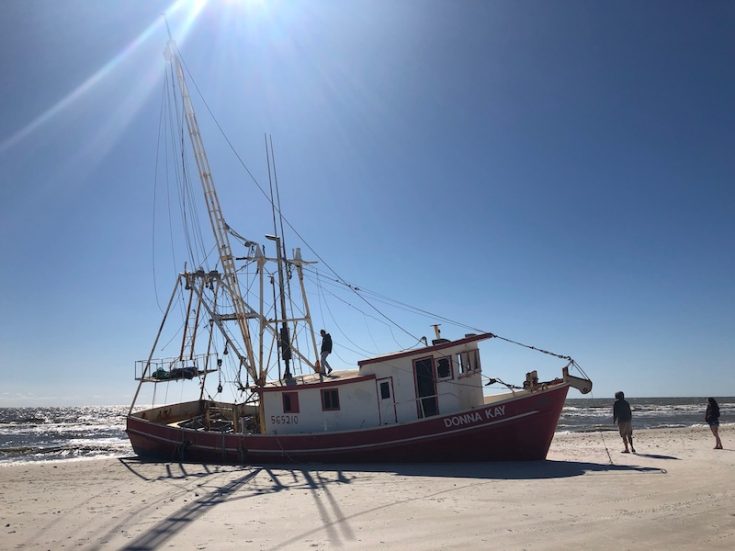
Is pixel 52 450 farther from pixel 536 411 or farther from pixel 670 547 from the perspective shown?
pixel 670 547

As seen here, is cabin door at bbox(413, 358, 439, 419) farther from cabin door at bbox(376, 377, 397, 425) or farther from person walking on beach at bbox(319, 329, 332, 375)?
person walking on beach at bbox(319, 329, 332, 375)

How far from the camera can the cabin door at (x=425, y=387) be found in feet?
56.7

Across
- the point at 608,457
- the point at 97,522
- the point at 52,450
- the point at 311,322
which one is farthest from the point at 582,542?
the point at 52,450

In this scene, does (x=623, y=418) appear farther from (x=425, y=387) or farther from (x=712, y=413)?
(x=425, y=387)

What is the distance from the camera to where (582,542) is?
6727 millimetres

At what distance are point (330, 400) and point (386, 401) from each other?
7.25 ft

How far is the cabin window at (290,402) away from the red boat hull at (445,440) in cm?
108

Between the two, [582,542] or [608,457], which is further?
[608,457]

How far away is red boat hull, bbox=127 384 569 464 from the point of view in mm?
15719

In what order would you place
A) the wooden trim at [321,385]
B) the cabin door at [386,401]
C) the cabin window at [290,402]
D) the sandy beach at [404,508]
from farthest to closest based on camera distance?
the cabin window at [290,402], the wooden trim at [321,385], the cabin door at [386,401], the sandy beach at [404,508]

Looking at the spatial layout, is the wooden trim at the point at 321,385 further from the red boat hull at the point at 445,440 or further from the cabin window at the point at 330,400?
the red boat hull at the point at 445,440

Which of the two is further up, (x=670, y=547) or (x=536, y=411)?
(x=536, y=411)

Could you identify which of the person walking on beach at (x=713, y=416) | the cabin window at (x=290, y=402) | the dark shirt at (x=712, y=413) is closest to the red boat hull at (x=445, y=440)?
the cabin window at (x=290, y=402)

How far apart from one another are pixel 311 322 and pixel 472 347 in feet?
27.5
